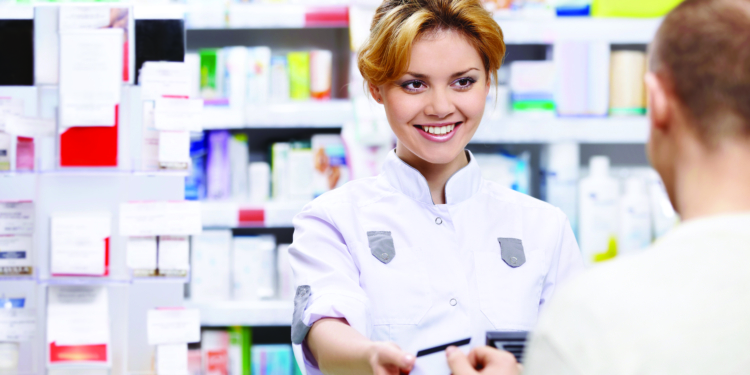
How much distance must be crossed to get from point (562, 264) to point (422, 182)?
318 millimetres

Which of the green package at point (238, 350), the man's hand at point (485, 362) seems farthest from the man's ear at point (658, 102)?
the green package at point (238, 350)

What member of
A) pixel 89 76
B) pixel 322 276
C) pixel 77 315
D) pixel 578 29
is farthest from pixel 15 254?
pixel 578 29

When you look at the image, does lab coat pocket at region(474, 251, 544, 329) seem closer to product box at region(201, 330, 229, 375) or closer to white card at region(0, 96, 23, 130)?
white card at region(0, 96, 23, 130)

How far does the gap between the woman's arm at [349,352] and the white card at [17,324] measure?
734mm

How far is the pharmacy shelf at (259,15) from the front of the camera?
2.02 metres

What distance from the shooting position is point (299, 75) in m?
2.15

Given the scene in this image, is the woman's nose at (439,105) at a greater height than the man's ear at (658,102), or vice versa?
the woman's nose at (439,105)

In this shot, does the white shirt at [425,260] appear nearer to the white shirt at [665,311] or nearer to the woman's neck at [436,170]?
the woman's neck at [436,170]

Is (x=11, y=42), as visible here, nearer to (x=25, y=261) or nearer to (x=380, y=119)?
(x=25, y=261)

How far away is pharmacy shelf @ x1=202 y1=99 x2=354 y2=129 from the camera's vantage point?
6.75 feet

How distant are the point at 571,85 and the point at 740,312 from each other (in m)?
1.73

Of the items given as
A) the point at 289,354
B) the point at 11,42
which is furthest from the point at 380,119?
the point at 11,42

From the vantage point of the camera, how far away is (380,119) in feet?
6.65

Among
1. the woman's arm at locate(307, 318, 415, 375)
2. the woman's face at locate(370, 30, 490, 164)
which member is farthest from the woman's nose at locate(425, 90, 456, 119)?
the woman's arm at locate(307, 318, 415, 375)
